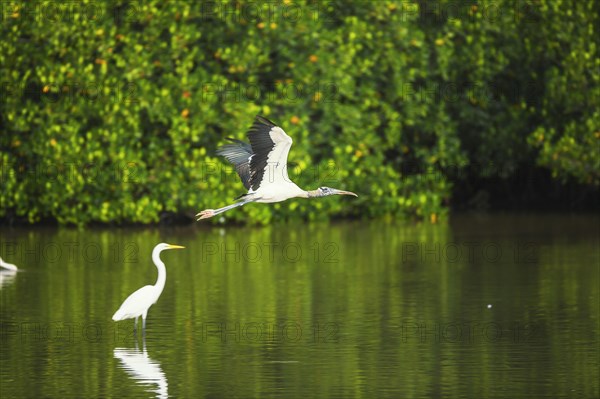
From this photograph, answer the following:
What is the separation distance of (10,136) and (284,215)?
5.52 meters

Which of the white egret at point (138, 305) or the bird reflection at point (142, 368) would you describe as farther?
the white egret at point (138, 305)

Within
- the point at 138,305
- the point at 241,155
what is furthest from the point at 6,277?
the point at 138,305

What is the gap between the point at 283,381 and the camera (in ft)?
46.7

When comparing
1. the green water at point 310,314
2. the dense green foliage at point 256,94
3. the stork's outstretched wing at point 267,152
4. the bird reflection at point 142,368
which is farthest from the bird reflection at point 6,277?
the dense green foliage at point 256,94

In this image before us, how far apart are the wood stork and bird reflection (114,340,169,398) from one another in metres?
2.12

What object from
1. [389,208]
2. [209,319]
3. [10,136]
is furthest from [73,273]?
[389,208]

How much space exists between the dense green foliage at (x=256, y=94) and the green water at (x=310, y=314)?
1.06 metres

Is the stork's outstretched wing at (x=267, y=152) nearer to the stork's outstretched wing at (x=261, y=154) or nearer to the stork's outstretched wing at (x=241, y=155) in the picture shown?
the stork's outstretched wing at (x=261, y=154)

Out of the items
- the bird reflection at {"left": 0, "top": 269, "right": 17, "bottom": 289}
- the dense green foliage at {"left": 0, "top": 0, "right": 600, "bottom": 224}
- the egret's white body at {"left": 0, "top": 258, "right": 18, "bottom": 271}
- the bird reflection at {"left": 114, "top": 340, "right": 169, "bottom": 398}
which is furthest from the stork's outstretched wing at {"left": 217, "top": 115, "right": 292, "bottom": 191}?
the dense green foliage at {"left": 0, "top": 0, "right": 600, "bottom": 224}

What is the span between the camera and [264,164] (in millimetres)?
17453

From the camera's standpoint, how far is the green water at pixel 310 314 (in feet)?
46.9

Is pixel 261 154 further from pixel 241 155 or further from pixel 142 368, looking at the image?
pixel 142 368

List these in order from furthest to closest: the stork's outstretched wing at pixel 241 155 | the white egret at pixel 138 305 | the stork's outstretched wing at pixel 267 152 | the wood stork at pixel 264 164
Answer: the stork's outstretched wing at pixel 241 155, the white egret at pixel 138 305, the wood stork at pixel 264 164, the stork's outstretched wing at pixel 267 152

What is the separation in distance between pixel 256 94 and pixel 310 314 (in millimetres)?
11751
